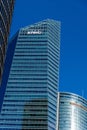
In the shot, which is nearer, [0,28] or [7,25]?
[0,28]

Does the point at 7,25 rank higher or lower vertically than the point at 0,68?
higher

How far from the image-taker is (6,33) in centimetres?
8719

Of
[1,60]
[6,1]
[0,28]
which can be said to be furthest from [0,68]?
[6,1]

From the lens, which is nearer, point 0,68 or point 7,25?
point 0,68

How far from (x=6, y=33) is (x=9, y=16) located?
5.31m

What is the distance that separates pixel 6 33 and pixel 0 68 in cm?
910

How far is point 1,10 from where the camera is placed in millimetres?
80250

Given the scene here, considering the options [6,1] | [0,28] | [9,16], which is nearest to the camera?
[0,28]

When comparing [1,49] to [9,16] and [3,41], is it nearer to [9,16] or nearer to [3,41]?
[3,41]

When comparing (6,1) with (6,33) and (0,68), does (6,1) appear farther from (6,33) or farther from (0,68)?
(0,68)

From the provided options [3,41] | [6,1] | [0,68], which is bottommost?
[0,68]

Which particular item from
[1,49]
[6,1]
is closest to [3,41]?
[1,49]

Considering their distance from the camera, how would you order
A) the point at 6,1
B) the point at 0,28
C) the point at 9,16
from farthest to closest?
the point at 9,16 < the point at 6,1 < the point at 0,28

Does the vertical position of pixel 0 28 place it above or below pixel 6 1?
below
